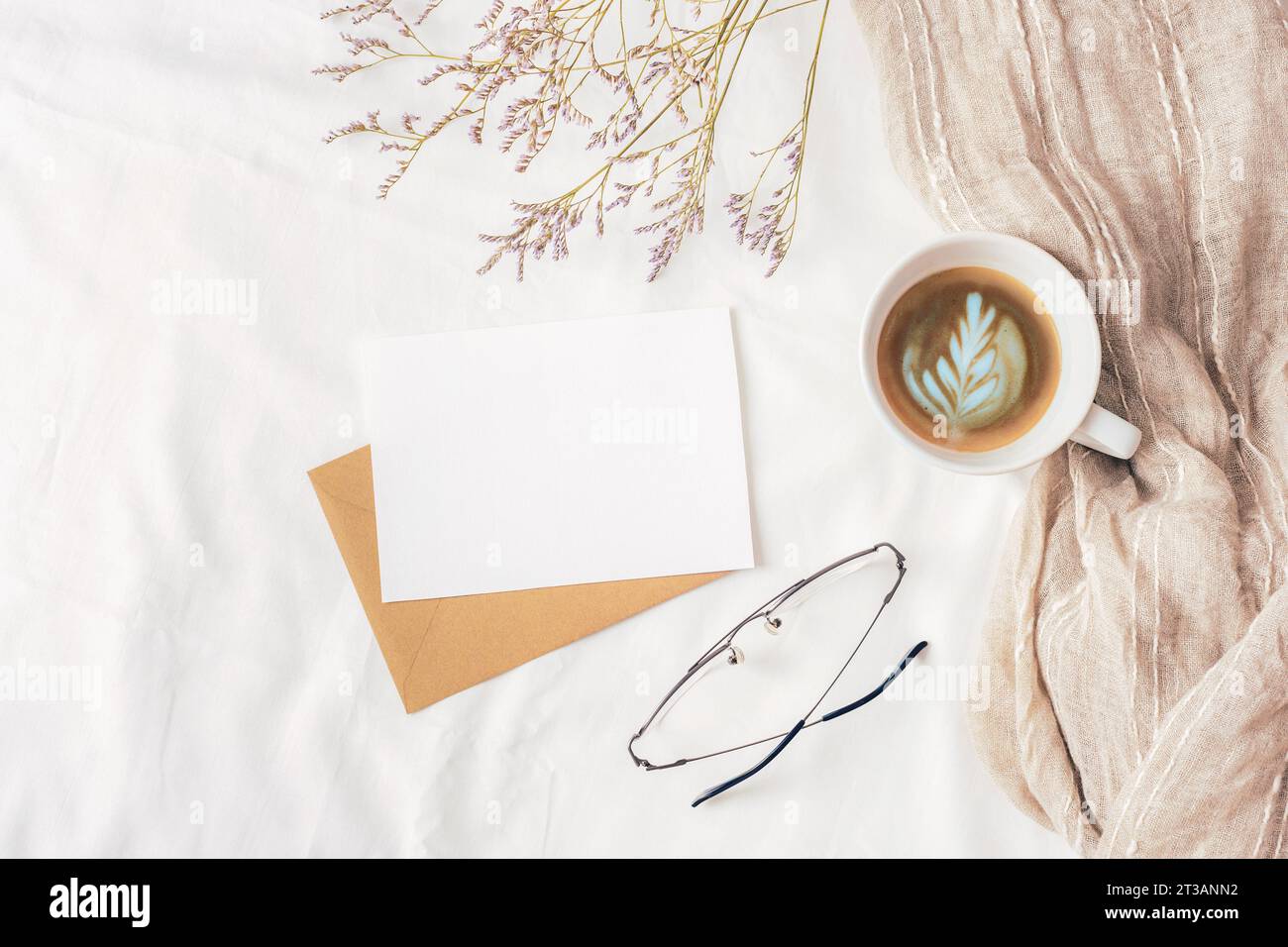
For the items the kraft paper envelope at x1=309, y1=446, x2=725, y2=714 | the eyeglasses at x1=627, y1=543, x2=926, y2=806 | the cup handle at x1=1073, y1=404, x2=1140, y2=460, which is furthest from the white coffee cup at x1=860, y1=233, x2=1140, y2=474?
the kraft paper envelope at x1=309, y1=446, x2=725, y2=714

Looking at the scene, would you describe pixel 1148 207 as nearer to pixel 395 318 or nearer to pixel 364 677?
pixel 395 318

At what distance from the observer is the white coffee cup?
64cm

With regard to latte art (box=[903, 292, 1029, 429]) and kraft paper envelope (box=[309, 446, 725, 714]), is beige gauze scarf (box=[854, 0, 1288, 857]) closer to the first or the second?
latte art (box=[903, 292, 1029, 429])

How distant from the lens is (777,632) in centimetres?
73

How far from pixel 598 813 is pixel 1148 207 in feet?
2.13

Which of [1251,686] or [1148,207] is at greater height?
[1148,207]

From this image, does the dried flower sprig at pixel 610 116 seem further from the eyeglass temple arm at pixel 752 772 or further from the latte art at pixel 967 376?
the eyeglass temple arm at pixel 752 772

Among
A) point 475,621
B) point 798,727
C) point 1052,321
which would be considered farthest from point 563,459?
point 1052,321

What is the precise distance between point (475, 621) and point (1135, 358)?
22.2 inches

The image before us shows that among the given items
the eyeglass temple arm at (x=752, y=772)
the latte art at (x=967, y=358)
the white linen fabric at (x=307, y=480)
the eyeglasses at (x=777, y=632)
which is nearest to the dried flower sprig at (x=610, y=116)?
the white linen fabric at (x=307, y=480)

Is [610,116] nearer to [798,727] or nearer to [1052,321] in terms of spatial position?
[1052,321]

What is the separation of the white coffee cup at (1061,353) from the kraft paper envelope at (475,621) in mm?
220

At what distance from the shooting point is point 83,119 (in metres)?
0.77
